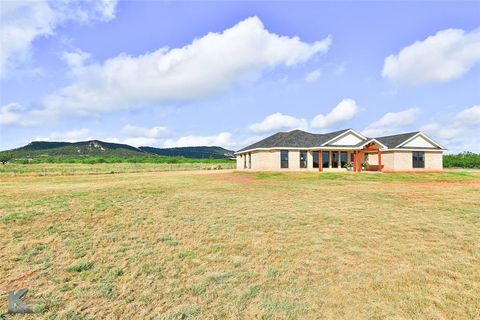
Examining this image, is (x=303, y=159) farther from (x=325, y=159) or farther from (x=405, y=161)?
(x=405, y=161)

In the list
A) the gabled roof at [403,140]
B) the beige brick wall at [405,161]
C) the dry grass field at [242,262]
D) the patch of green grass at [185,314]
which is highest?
the gabled roof at [403,140]

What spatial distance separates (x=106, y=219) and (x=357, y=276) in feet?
27.7

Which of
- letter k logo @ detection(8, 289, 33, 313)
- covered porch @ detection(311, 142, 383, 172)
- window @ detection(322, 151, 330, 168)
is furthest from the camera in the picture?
window @ detection(322, 151, 330, 168)

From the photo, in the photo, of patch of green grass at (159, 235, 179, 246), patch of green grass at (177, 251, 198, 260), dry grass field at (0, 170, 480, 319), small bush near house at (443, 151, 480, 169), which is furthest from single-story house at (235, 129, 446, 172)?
patch of green grass at (177, 251, 198, 260)

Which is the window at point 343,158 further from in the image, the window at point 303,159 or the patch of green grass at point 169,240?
the patch of green grass at point 169,240

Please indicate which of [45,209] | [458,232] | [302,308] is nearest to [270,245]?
[302,308]

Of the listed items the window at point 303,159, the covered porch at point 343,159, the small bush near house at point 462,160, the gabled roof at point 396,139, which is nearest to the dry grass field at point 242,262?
the covered porch at point 343,159

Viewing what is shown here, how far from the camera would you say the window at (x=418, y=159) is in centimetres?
3688

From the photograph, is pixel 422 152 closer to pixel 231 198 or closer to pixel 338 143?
pixel 338 143

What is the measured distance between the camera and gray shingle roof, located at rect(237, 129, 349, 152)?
115 ft

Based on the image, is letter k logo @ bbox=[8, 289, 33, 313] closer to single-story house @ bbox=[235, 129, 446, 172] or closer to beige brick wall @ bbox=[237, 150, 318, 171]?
single-story house @ bbox=[235, 129, 446, 172]

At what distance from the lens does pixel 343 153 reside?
3625cm

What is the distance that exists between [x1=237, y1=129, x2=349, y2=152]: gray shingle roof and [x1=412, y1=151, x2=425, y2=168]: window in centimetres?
1105

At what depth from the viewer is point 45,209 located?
434 inches
